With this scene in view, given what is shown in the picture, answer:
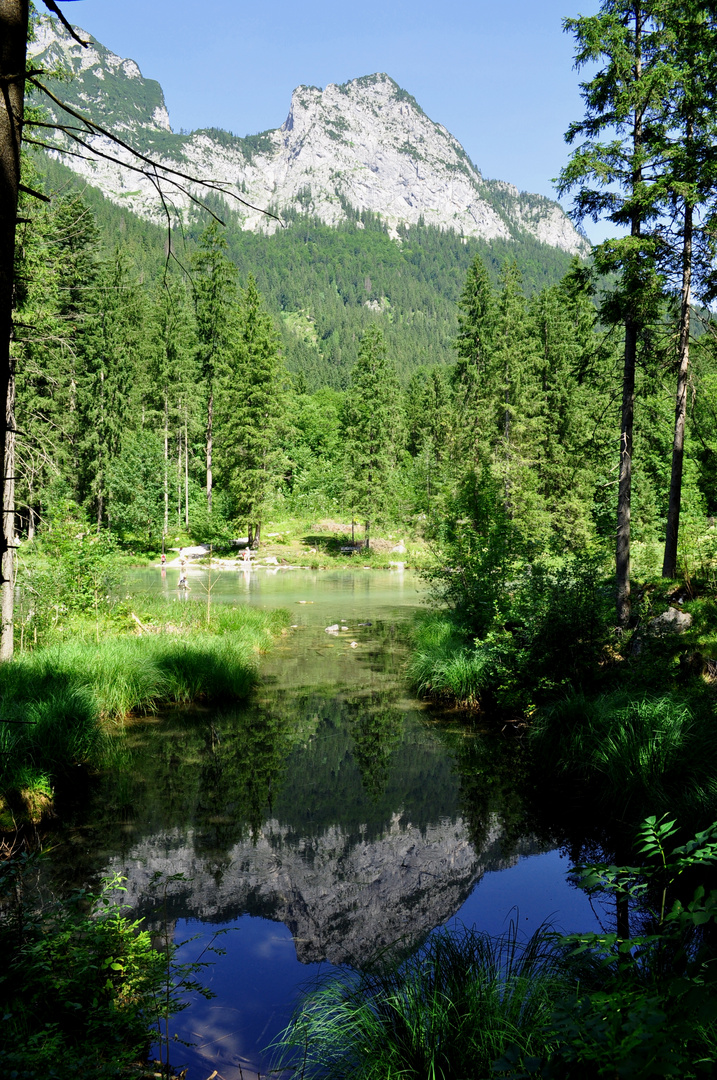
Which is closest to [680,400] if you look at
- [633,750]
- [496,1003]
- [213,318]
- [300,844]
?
[633,750]

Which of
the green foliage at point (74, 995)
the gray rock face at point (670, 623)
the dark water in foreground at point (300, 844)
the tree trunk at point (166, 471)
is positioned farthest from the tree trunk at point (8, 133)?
the tree trunk at point (166, 471)

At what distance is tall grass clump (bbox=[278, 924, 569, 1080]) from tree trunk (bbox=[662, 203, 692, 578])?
38.0 ft

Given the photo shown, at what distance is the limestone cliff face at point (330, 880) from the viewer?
5.40m

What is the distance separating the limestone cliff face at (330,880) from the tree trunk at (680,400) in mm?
9268

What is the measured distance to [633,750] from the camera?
705 cm

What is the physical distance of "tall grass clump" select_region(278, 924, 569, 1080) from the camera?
318cm

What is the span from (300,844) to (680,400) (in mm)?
12607

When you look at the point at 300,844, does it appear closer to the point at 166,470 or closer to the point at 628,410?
the point at 628,410

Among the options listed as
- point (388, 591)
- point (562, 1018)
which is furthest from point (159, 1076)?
point (388, 591)

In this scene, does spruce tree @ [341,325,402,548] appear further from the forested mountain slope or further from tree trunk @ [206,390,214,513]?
the forested mountain slope

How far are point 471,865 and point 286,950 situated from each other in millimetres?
2105

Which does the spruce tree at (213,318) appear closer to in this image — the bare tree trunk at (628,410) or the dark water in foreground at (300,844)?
the bare tree trunk at (628,410)

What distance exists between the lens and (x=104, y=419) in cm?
3775

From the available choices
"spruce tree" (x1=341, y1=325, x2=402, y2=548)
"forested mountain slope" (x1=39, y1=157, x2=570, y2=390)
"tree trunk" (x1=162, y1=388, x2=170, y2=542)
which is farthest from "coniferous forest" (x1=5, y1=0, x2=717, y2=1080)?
"forested mountain slope" (x1=39, y1=157, x2=570, y2=390)
